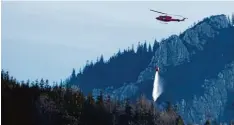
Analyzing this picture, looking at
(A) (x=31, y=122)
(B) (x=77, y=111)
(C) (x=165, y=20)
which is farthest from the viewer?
(B) (x=77, y=111)

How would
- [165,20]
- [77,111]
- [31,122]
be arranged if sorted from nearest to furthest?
[165,20]
[31,122]
[77,111]

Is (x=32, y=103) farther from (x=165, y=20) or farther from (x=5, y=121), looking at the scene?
(x=165, y=20)

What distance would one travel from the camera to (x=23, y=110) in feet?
611

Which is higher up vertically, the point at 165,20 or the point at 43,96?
the point at 165,20

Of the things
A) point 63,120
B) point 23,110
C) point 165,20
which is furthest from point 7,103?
point 165,20

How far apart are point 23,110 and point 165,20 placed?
71018 mm

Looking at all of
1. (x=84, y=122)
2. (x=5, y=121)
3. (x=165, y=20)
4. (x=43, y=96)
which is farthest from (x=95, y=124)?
(x=165, y=20)

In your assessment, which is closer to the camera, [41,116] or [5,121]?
[5,121]

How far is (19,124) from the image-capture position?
175125mm

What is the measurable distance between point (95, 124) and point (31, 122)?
21.1 m

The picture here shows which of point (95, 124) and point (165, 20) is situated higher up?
point (165, 20)

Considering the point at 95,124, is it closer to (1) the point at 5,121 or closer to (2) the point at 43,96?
(2) the point at 43,96

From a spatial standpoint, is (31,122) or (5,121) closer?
(5,121)

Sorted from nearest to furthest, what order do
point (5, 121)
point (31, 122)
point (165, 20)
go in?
point (165, 20), point (5, 121), point (31, 122)
